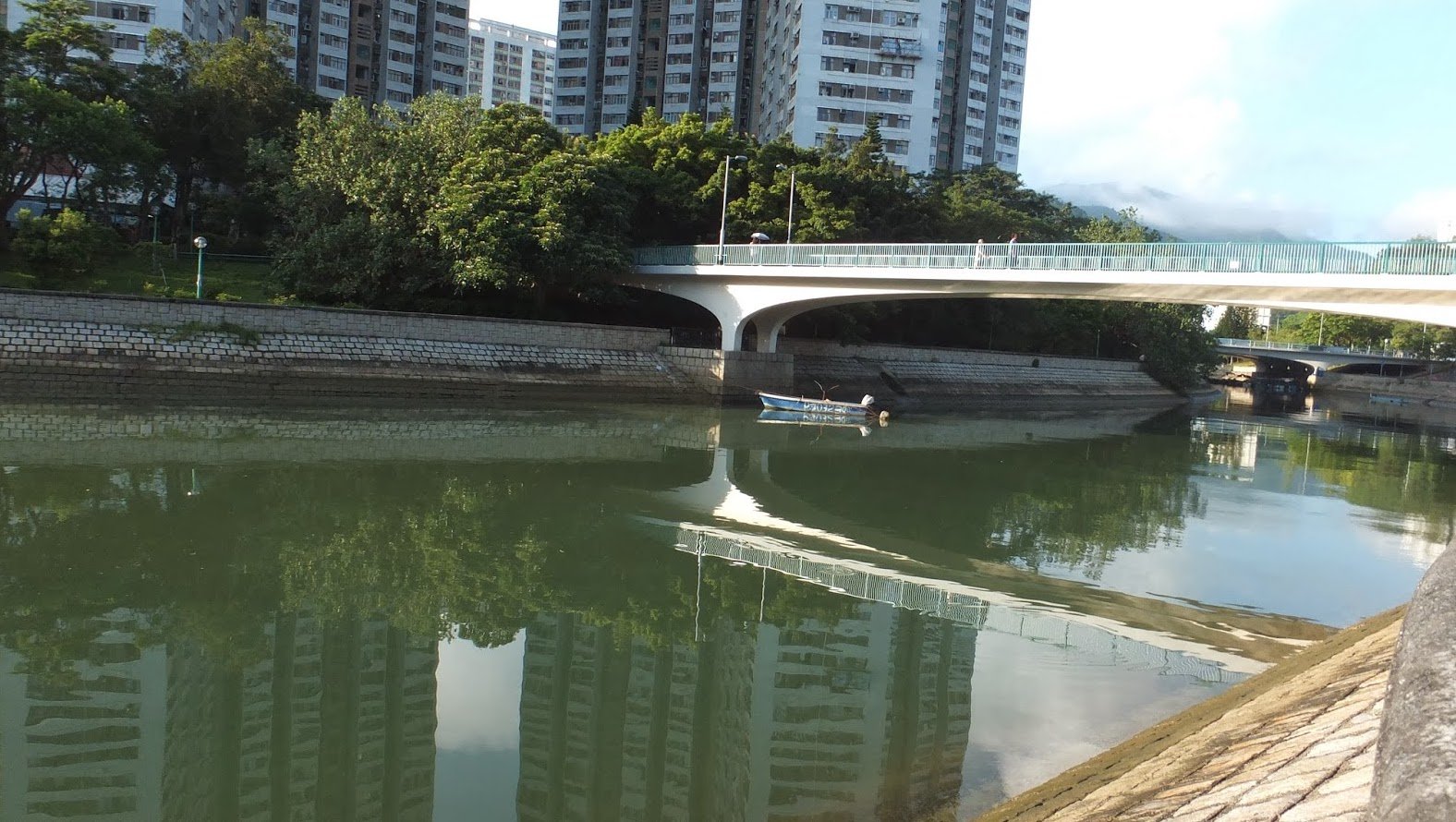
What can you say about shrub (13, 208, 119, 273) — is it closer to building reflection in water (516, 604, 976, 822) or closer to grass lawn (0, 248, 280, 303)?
grass lawn (0, 248, 280, 303)

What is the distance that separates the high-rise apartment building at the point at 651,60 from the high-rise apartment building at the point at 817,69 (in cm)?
10

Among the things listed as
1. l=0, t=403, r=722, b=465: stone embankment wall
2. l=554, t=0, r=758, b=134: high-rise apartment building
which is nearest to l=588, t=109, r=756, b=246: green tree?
l=0, t=403, r=722, b=465: stone embankment wall

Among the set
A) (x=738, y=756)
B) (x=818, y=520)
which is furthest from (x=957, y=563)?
(x=738, y=756)

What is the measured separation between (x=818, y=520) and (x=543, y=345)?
19.4 metres

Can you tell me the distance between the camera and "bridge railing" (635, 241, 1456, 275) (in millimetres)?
20906

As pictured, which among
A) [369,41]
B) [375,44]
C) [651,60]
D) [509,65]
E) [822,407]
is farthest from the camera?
[509,65]

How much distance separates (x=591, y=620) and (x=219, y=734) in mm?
3684

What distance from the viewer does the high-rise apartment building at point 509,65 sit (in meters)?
137

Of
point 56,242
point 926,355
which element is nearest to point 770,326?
point 926,355

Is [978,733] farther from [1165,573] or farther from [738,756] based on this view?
[1165,573]

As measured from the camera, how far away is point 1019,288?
28797 millimetres

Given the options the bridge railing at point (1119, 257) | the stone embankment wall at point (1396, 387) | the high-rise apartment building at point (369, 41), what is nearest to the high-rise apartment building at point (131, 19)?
the high-rise apartment building at point (369, 41)

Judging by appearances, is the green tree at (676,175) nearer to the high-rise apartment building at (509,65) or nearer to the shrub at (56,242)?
the shrub at (56,242)

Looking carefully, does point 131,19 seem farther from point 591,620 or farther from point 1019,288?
point 591,620
